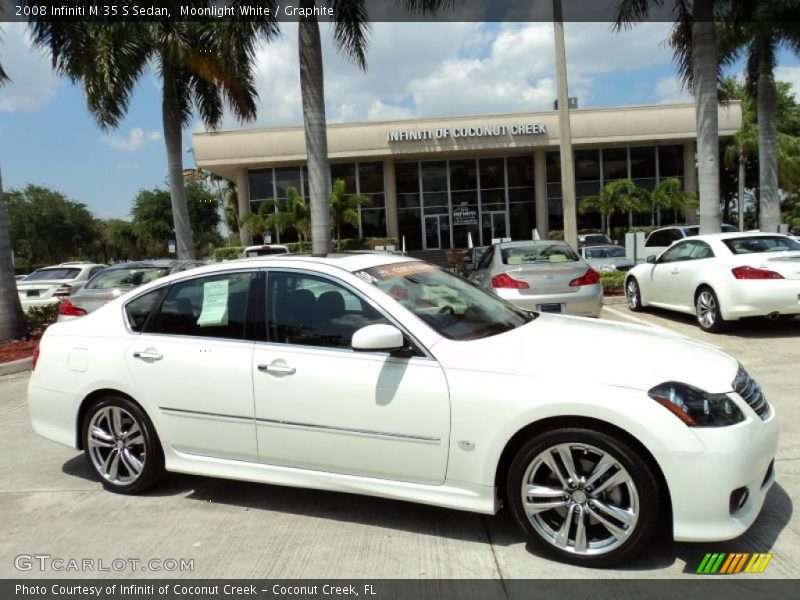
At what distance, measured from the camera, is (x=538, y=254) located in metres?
9.60

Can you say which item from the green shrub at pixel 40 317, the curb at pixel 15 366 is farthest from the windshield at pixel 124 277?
the green shrub at pixel 40 317

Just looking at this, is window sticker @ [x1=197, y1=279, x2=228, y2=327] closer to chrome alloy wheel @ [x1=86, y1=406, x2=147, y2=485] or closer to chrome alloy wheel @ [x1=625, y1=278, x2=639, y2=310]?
chrome alloy wheel @ [x1=86, y1=406, x2=147, y2=485]

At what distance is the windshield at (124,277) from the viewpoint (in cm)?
964

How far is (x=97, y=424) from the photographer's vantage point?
4.34 meters

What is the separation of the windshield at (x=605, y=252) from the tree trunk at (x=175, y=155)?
11.9 m

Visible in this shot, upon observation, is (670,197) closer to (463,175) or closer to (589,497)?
(463,175)

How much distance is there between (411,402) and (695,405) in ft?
4.58

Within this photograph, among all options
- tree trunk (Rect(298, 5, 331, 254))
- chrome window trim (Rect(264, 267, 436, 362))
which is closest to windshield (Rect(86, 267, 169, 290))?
tree trunk (Rect(298, 5, 331, 254))

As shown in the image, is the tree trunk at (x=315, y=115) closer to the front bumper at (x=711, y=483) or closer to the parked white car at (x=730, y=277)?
the parked white car at (x=730, y=277)

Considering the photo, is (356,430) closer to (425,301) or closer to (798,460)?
(425,301)

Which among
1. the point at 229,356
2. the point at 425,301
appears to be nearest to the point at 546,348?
the point at 425,301

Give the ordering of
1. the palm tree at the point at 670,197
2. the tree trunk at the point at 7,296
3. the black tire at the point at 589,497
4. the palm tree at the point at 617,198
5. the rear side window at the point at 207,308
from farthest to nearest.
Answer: the palm tree at the point at 670,197 → the palm tree at the point at 617,198 → the tree trunk at the point at 7,296 → the rear side window at the point at 207,308 → the black tire at the point at 589,497

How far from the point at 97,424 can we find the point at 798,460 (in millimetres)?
4880

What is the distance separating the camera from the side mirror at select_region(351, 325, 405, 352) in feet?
10.8
